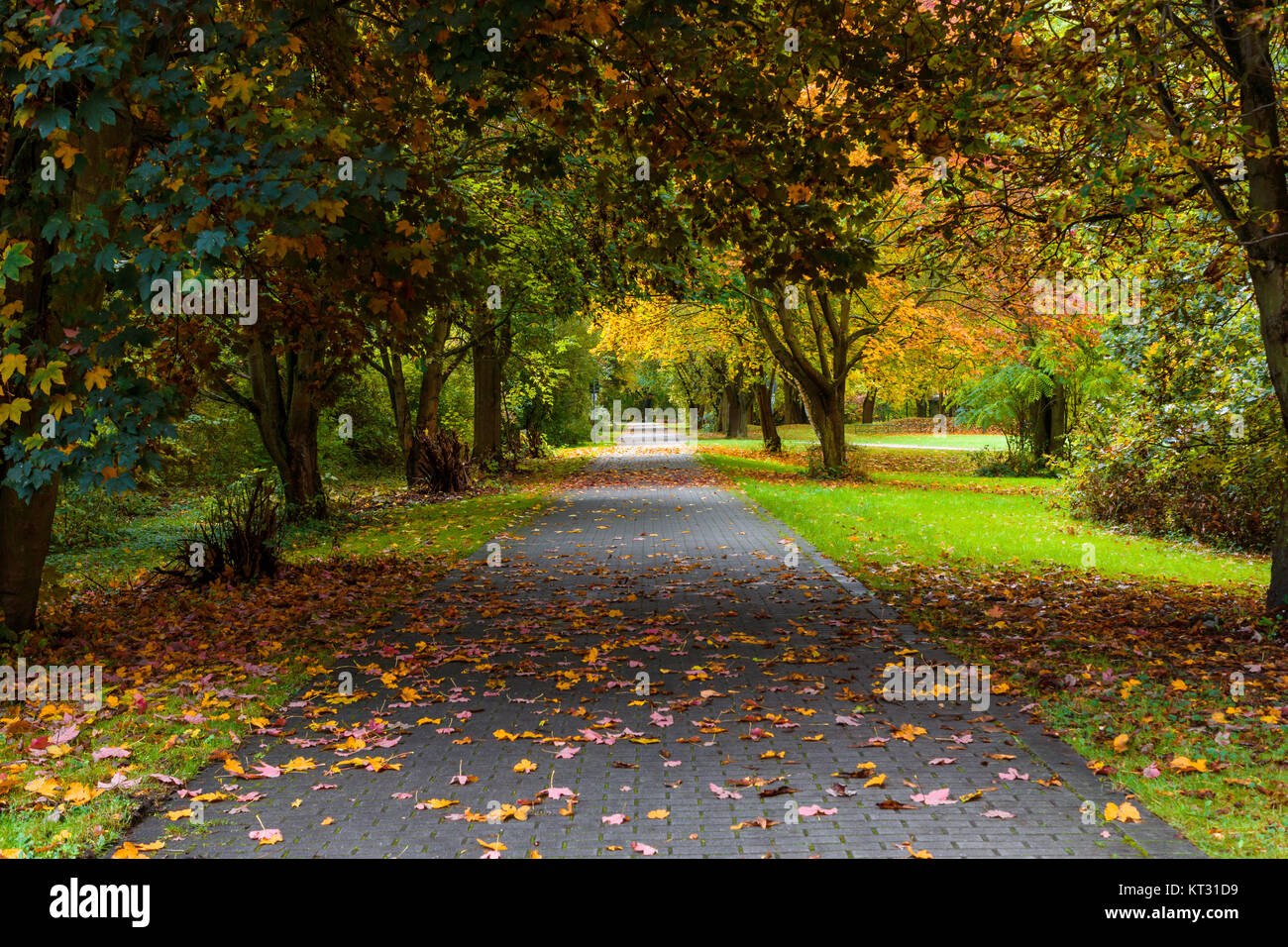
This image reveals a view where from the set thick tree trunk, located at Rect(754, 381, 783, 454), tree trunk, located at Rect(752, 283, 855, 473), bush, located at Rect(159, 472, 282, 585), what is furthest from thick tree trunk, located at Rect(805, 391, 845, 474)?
bush, located at Rect(159, 472, 282, 585)

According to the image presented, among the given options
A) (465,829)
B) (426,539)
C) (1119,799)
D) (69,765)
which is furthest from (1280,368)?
(426,539)

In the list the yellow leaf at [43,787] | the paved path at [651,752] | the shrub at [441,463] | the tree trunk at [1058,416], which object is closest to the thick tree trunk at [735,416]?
the tree trunk at [1058,416]

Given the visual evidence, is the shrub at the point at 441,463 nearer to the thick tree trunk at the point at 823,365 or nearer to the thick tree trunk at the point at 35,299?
the thick tree trunk at the point at 823,365

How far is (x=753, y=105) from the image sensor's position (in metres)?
8.66

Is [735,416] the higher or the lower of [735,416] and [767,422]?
the higher

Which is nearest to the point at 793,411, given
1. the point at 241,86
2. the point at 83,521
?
the point at 83,521

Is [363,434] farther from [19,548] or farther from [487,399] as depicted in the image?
[19,548]

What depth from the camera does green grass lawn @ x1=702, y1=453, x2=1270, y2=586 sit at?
12383 mm

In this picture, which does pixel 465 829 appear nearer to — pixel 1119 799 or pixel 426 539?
pixel 1119 799

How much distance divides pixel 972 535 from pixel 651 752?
10918 mm

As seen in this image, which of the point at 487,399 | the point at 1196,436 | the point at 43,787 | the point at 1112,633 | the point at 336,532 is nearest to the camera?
the point at 43,787

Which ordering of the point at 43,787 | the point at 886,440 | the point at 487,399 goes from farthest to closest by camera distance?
the point at 886,440, the point at 487,399, the point at 43,787

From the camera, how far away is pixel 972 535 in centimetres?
1510

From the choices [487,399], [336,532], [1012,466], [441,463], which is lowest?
[336,532]
